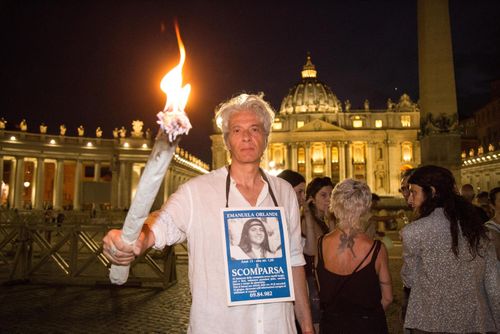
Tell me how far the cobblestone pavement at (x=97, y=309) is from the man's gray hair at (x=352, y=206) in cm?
329

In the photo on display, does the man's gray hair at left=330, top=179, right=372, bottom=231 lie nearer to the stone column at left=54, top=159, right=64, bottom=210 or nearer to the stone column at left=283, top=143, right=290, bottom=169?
the stone column at left=54, top=159, right=64, bottom=210

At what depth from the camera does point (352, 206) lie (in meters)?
3.77

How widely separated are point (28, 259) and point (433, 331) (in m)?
9.62

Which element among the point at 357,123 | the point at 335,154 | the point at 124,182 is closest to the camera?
the point at 124,182

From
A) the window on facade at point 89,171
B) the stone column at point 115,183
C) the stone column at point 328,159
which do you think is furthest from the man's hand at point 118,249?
the stone column at point 328,159

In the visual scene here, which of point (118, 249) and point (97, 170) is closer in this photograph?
point (118, 249)

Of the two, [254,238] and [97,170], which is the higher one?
[97,170]

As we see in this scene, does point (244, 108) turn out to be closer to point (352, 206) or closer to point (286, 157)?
point (352, 206)

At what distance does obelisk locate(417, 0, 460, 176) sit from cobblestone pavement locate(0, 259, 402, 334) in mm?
4368

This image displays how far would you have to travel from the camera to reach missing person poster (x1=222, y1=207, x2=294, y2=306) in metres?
2.44

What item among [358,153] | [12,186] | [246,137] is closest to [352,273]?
[246,137]

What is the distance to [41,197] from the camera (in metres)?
54.8

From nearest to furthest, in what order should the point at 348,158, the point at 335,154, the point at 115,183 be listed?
the point at 115,183 < the point at 348,158 < the point at 335,154

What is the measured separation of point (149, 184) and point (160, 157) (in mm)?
141
